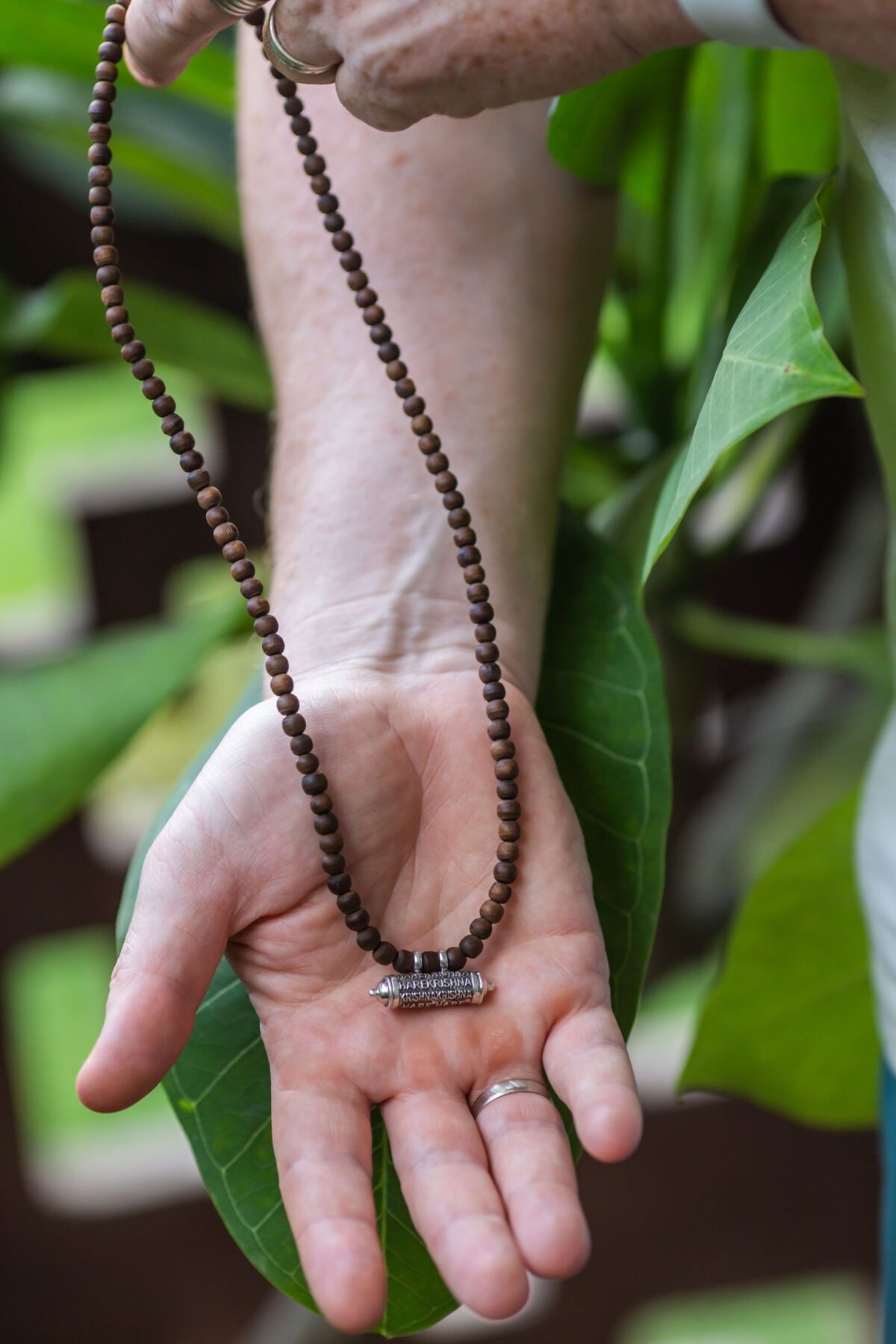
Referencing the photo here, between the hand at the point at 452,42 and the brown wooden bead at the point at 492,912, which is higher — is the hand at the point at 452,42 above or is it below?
above

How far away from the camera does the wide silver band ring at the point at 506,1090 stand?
1.30ft

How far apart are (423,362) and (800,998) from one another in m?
0.37

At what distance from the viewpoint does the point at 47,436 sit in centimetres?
176

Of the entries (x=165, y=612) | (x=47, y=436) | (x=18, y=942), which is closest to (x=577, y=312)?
(x=165, y=612)

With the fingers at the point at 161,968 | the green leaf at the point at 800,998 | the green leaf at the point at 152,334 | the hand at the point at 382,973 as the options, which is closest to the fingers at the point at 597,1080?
the hand at the point at 382,973

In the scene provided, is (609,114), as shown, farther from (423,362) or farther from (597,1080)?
(597,1080)

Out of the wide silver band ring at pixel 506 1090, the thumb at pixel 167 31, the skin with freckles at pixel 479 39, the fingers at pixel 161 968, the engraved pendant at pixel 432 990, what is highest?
the thumb at pixel 167 31

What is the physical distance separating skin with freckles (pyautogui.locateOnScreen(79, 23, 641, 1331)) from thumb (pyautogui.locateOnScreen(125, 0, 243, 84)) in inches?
5.5

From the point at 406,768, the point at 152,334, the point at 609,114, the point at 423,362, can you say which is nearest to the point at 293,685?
the point at 406,768

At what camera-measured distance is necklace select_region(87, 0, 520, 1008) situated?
16.8 inches

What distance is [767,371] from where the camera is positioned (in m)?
0.31

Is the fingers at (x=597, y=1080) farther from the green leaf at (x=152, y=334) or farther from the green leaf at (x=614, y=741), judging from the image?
the green leaf at (x=152, y=334)

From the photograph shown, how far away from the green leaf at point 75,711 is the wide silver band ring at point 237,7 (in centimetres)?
35

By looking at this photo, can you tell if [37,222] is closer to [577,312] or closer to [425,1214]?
[577,312]
